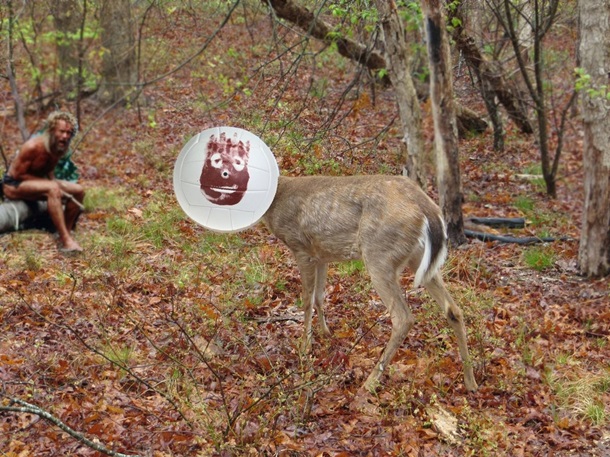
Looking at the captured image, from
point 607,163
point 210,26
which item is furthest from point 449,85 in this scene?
point 210,26

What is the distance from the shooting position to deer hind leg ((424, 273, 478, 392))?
17.4 feet

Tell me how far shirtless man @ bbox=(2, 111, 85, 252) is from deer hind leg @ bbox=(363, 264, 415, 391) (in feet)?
15.4

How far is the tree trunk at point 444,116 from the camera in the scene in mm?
7672

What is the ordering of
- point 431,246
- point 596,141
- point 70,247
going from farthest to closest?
point 70,247 → point 596,141 → point 431,246

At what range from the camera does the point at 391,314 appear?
5.27 m

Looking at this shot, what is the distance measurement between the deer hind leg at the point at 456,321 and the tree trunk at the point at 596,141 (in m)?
2.79

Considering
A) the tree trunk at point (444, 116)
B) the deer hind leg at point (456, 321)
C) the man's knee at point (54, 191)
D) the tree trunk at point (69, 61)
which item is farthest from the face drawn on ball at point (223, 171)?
the tree trunk at point (69, 61)

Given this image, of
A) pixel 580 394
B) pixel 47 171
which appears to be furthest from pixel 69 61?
A: pixel 580 394

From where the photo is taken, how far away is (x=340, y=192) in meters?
5.64

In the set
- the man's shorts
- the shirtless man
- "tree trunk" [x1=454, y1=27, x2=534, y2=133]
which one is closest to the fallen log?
the shirtless man

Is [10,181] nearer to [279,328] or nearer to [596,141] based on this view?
[279,328]

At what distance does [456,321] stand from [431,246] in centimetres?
61

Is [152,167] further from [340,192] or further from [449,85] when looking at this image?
[340,192]

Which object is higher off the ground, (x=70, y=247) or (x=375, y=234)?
(x=375, y=234)
